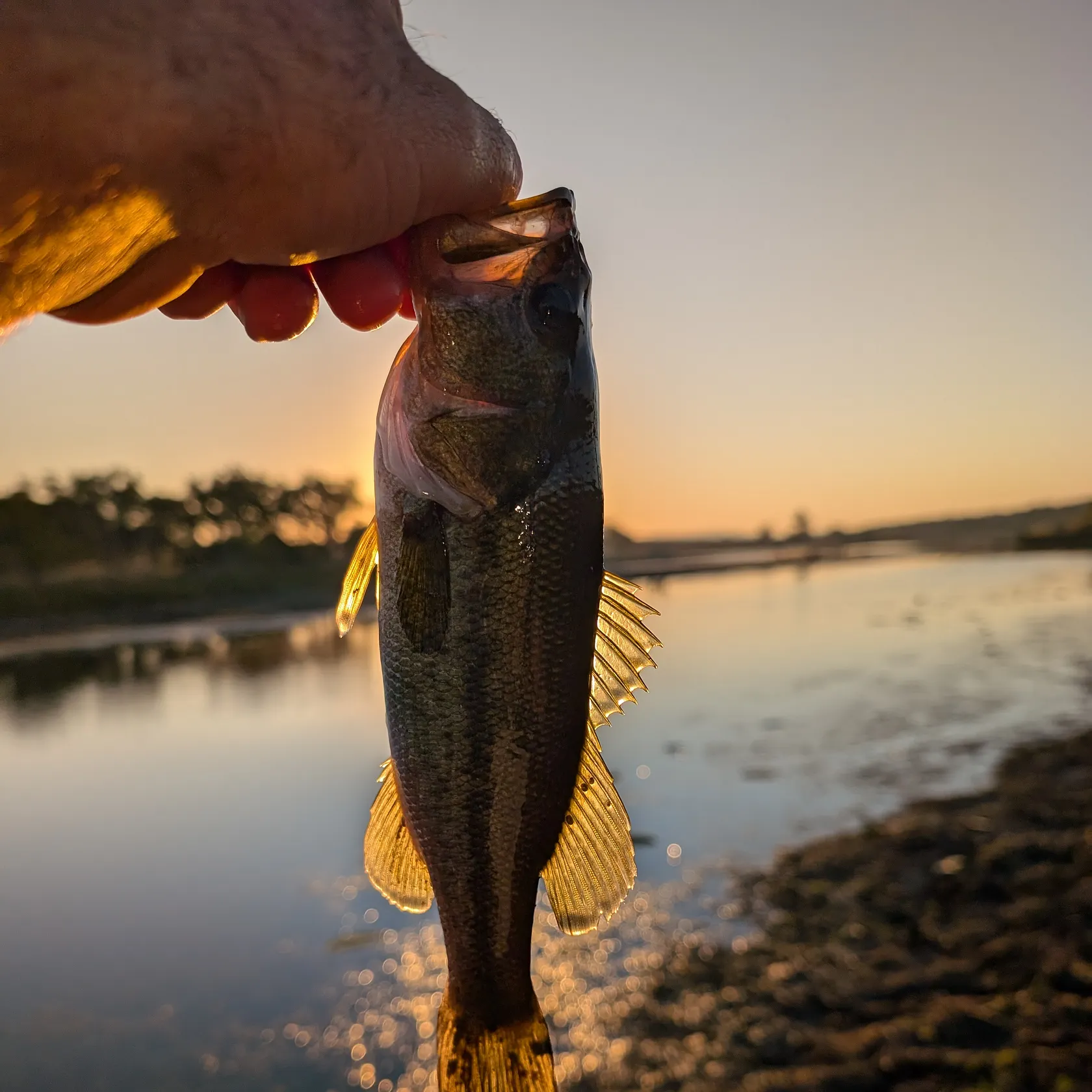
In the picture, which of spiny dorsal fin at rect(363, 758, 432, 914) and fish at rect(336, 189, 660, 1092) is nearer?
fish at rect(336, 189, 660, 1092)

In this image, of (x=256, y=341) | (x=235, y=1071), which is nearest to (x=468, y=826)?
(x=256, y=341)

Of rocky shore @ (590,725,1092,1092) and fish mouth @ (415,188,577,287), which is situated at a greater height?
fish mouth @ (415,188,577,287)

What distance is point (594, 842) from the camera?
2.73 meters

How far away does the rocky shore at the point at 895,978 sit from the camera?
5879 millimetres

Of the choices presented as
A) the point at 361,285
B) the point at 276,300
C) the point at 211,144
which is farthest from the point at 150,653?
the point at 211,144

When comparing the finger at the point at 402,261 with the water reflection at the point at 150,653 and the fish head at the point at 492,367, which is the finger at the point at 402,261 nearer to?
the fish head at the point at 492,367

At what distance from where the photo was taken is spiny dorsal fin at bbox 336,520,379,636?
271cm

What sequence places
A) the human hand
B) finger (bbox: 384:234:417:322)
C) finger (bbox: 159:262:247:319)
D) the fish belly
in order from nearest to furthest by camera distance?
the human hand → the fish belly → finger (bbox: 384:234:417:322) → finger (bbox: 159:262:247:319)

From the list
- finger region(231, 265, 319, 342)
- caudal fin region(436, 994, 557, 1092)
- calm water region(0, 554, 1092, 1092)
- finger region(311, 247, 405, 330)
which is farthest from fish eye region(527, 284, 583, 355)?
calm water region(0, 554, 1092, 1092)

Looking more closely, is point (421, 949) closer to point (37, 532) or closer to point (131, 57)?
point (131, 57)

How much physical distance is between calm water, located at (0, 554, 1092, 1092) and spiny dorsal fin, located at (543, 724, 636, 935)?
4.39 meters

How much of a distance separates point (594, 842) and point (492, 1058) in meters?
0.70

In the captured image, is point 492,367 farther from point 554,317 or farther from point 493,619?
point 493,619

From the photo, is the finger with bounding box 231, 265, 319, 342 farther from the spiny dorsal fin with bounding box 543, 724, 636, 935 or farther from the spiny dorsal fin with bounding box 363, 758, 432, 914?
the spiny dorsal fin with bounding box 543, 724, 636, 935
